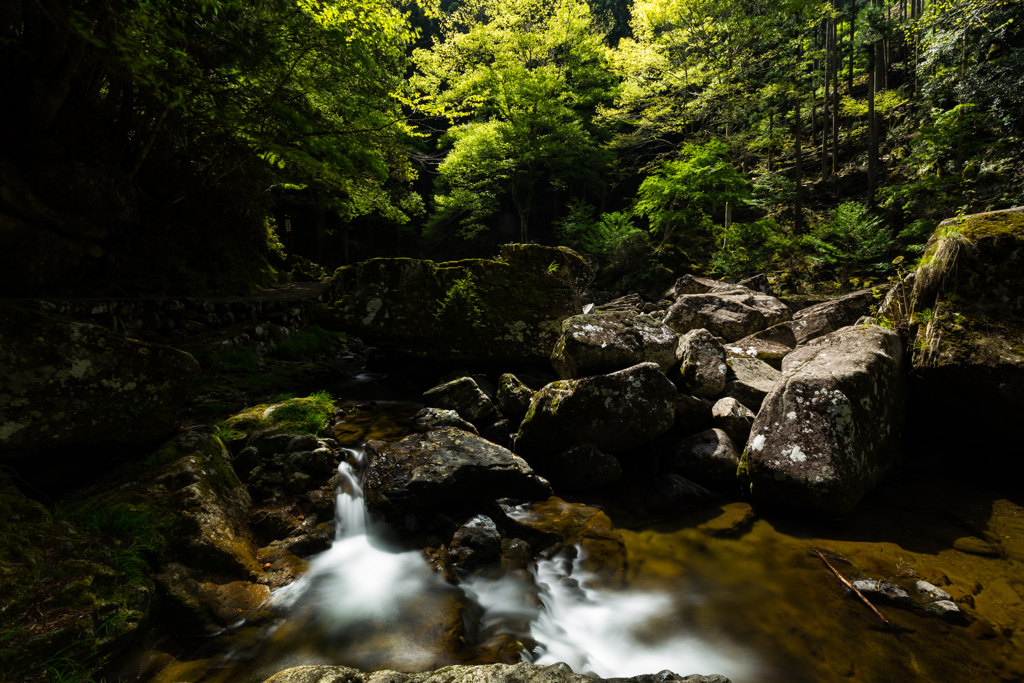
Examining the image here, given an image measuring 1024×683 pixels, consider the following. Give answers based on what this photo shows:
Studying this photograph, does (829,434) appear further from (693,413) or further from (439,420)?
(439,420)

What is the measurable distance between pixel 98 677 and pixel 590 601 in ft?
10.4

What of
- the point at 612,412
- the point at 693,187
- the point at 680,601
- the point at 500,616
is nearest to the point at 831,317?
the point at 612,412

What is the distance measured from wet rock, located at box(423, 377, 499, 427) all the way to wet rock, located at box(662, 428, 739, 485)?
8.28 feet

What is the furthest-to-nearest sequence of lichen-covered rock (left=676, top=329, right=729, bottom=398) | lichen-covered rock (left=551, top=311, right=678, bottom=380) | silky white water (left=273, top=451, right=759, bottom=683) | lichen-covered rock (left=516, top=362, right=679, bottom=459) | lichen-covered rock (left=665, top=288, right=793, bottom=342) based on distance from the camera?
lichen-covered rock (left=665, top=288, right=793, bottom=342) < lichen-covered rock (left=676, top=329, right=729, bottom=398) < lichen-covered rock (left=551, top=311, right=678, bottom=380) < lichen-covered rock (left=516, top=362, right=679, bottom=459) < silky white water (left=273, top=451, right=759, bottom=683)

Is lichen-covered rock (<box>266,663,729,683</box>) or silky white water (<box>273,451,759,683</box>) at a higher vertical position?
lichen-covered rock (<box>266,663,729,683</box>)

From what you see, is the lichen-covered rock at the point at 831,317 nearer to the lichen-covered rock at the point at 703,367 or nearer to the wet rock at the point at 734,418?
the lichen-covered rock at the point at 703,367

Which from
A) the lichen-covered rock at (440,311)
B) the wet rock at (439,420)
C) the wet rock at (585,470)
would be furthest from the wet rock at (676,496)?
the lichen-covered rock at (440,311)

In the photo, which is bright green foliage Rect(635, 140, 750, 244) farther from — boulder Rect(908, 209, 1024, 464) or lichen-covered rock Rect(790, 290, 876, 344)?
boulder Rect(908, 209, 1024, 464)

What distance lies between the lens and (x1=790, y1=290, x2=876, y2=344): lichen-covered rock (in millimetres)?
7293

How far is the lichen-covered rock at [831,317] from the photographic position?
7.29 metres

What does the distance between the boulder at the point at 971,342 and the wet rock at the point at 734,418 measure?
1.93m

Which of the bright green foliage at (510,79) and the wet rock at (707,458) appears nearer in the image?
the wet rock at (707,458)

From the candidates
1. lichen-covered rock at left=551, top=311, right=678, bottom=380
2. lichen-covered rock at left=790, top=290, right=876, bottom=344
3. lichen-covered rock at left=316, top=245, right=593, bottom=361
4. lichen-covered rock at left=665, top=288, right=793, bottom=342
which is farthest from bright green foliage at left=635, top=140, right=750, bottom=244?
lichen-covered rock at left=551, top=311, right=678, bottom=380

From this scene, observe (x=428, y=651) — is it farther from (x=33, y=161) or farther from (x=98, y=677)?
(x=33, y=161)
